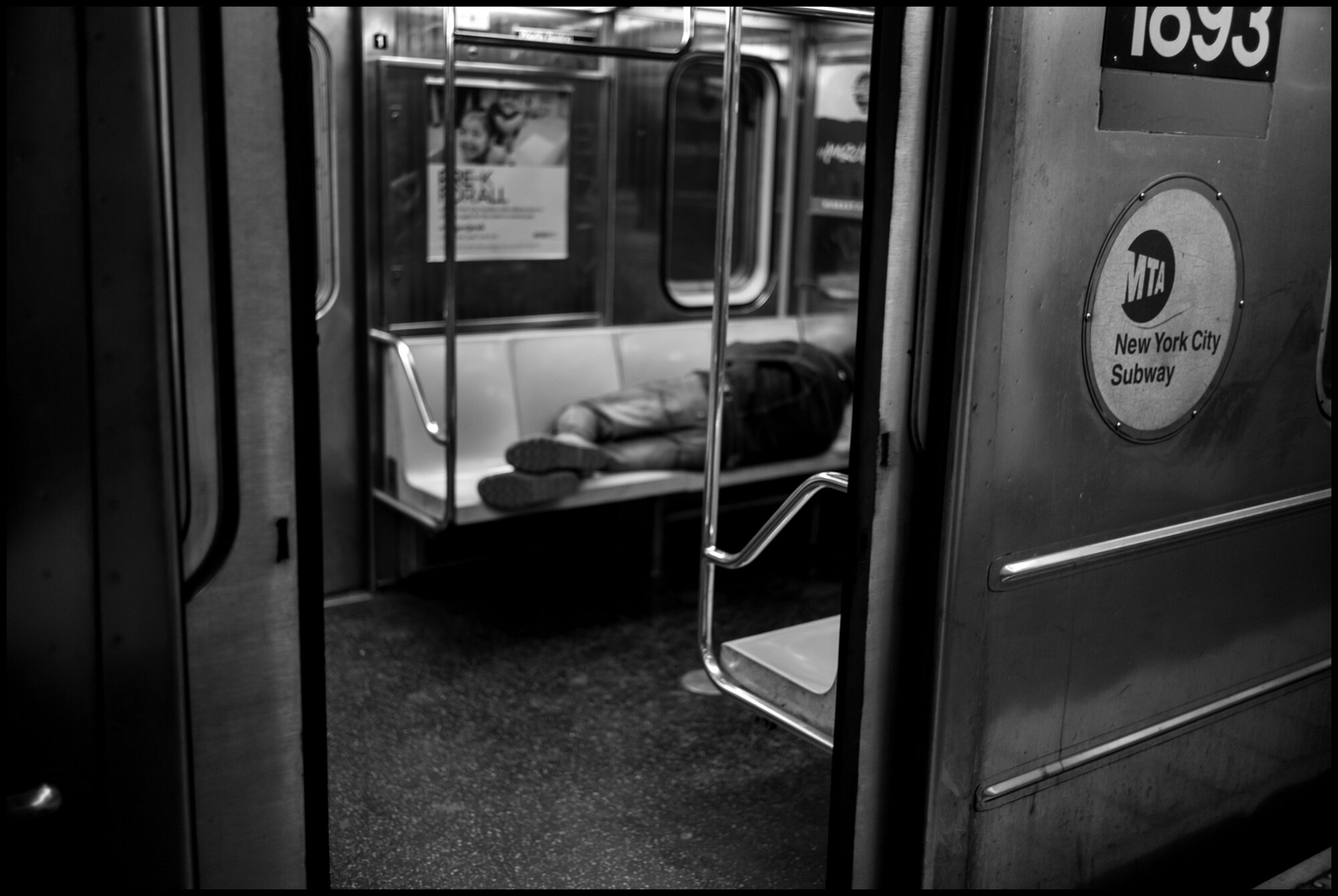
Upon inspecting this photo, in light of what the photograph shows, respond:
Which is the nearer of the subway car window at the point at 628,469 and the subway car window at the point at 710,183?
the subway car window at the point at 628,469

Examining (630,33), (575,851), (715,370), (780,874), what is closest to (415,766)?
(575,851)

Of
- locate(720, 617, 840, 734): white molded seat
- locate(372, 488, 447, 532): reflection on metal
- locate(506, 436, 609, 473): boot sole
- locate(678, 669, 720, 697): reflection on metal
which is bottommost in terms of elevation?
locate(678, 669, 720, 697): reflection on metal

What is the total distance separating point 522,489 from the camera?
5.21 m

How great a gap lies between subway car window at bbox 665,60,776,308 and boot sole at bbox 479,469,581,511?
167 centimetres

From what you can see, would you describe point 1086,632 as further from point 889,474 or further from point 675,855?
point 675,855

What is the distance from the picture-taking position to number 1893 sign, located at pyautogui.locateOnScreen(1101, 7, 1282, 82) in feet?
8.34

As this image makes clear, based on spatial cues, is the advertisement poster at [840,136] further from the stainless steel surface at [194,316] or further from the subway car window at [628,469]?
the stainless steel surface at [194,316]

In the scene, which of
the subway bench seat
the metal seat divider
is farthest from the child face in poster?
the metal seat divider

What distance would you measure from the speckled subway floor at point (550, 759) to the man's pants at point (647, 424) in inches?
28.3

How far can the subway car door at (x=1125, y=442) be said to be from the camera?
2.48 meters

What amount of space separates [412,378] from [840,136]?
2864mm

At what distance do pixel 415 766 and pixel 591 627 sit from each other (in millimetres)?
1394

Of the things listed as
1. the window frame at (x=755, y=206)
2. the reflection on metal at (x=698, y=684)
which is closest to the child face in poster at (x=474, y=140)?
the window frame at (x=755, y=206)

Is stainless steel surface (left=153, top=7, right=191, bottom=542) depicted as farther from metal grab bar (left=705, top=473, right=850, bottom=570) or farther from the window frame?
the window frame
